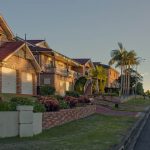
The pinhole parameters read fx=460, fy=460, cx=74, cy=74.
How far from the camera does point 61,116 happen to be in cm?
2484

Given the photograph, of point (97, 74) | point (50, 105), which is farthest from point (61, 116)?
point (97, 74)

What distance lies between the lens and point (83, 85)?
72312 millimetres

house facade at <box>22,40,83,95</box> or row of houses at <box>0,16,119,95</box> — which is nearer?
row of houses at <box>0,16,119,95</box>

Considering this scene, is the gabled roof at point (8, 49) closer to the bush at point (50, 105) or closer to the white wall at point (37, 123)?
the bush at point (50, 105)

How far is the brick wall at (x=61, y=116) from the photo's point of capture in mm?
21455

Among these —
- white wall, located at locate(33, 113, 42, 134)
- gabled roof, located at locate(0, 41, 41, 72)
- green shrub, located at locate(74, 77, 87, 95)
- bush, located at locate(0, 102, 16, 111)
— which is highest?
gabled roof, located at locate(0, 41, 41, 72)

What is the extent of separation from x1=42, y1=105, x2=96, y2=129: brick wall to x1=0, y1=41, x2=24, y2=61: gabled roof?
9389 millimetres

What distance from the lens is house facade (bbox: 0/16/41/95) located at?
3956cm

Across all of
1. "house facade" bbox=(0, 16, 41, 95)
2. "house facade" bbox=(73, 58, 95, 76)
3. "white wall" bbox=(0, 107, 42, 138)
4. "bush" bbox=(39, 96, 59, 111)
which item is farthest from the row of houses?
"house facade" bbox=(73, 58, 95, 76)

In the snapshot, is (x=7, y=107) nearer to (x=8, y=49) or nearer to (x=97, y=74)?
(x=8, y=49)

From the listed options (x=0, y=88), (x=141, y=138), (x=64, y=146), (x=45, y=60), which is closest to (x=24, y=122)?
(x=64, y=146)

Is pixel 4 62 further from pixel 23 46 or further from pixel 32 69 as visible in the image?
pixel 32 69

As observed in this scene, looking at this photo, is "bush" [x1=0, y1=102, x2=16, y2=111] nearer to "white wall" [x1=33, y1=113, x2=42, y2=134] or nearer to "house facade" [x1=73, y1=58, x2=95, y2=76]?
"white wall" [x1=33, y1=113, x2=42, y2=134]

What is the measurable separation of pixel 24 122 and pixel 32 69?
95.4 ft
